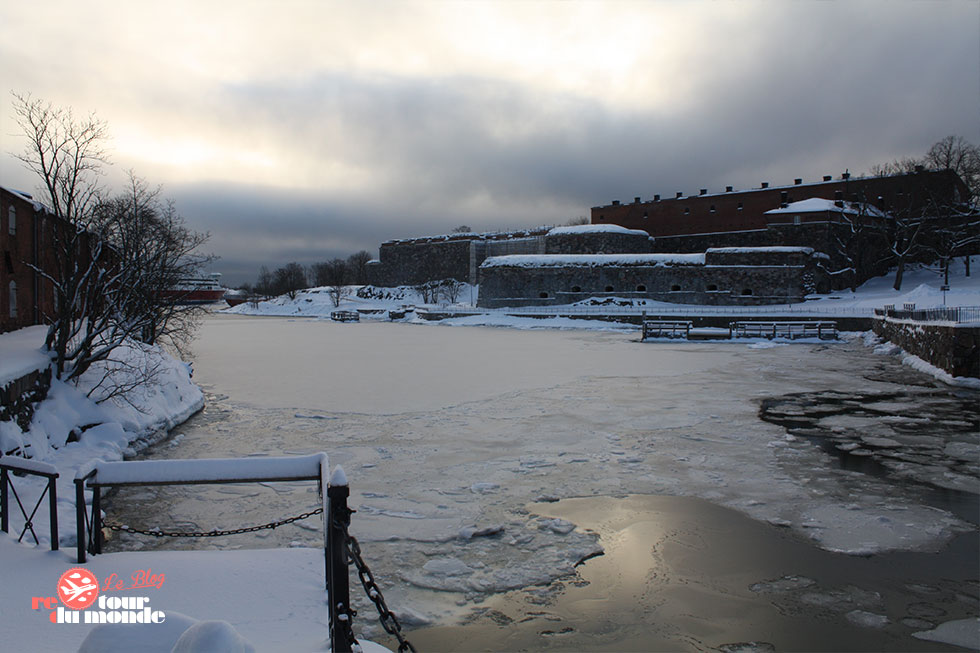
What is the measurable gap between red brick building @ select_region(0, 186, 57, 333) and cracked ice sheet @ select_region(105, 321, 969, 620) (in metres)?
4.29

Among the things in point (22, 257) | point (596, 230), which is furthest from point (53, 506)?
point (596, 230)

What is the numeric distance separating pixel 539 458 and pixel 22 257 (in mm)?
13578

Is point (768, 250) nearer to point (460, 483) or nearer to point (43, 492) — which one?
point (460, 483)

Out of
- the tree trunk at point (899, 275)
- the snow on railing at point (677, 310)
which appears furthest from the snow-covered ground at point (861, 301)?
the tree trunk at point (899, 275)

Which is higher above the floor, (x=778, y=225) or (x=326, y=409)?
(x=778, y=225)

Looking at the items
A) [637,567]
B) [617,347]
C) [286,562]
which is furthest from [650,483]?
[617,347]

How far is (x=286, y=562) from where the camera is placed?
154 inches

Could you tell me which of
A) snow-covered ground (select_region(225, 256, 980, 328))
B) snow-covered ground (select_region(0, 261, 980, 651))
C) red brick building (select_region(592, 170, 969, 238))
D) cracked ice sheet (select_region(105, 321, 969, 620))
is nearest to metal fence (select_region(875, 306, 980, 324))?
cracked ice sheet (select_region(105, 321, 969, 620))

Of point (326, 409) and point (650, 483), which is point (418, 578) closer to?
point (650, 483)

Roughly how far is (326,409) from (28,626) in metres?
7.80

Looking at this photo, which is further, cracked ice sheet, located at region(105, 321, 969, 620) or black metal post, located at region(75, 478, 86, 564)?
cracked ice sheet, located at region(105, 321, 969, 620)

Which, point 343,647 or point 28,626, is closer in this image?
point 343,647

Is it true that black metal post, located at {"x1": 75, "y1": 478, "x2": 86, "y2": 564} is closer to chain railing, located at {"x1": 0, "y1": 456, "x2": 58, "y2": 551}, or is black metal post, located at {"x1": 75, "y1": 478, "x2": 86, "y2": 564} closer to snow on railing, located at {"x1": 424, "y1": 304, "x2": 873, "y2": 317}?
chain railing, located at {"x1": 0, "y1": 456, "x2": 58, "y2": 551}

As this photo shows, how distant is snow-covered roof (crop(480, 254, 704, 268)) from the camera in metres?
42.8
